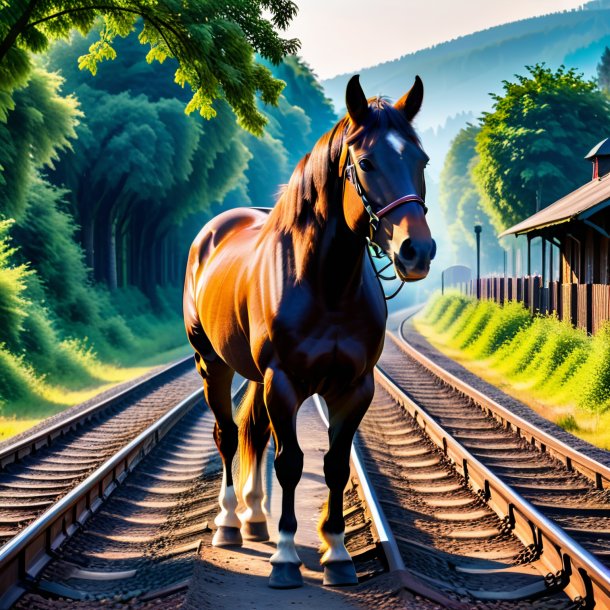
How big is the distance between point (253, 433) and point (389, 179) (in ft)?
9.21

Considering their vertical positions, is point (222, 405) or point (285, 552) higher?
point (222, 405)

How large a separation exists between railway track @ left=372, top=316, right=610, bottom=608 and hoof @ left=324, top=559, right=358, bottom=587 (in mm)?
1175

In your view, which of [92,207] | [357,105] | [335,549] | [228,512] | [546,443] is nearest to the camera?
[357,105]

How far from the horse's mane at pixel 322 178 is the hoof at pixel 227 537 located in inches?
86.7

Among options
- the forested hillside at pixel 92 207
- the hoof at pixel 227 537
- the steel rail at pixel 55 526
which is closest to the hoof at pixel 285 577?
the hoof at pixel 227 537

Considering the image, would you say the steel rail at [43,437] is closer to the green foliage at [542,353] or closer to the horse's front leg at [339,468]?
the horse's front leg at [339,468]

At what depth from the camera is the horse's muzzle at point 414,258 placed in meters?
4.32

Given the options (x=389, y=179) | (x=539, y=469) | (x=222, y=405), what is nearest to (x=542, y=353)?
(x=539, y=469)

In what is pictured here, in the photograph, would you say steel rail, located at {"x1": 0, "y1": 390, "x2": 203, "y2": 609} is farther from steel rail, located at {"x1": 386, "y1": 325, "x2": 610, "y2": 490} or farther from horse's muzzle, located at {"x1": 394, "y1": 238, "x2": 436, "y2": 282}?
steel rail, located at {"x1": 386, "y1": 325, "x2": 610, "y2": 490}

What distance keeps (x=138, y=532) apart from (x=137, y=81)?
33.3 m

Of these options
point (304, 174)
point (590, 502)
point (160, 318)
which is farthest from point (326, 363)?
point (160, 318)

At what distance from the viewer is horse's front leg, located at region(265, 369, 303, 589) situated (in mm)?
5285

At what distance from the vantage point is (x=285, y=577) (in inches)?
212

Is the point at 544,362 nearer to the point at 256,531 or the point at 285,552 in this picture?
the point at 256,531
